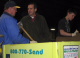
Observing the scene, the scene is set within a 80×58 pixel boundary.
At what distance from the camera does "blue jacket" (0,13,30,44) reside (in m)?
3.66

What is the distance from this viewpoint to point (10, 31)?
368 cm

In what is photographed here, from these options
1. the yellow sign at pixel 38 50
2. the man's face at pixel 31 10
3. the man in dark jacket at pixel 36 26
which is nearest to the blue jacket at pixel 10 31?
the yellow sign at pixel 38 50

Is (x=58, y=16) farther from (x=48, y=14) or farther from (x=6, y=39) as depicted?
(x=6, y=39)

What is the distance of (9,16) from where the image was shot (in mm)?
3863

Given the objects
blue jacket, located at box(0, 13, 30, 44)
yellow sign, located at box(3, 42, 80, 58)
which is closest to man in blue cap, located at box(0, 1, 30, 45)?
→ blue jacket, located at box(0, 13, 30, 44)

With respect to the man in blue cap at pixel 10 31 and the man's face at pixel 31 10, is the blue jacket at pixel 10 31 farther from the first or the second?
the man's face at pixel 31 10

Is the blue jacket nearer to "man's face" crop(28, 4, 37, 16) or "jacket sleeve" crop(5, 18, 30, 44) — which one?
"jacket sleeve" crop(5, 18, 30, 44)

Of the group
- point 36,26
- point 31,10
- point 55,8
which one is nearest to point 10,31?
point 36,26

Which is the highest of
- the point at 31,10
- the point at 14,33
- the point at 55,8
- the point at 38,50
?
the point at 55,8

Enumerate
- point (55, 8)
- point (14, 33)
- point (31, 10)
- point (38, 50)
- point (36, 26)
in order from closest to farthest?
1. point (38, 50)
2. point (14, 33)
3. point (36, 26)
4. point (31, 10)
5. point (55, 8)

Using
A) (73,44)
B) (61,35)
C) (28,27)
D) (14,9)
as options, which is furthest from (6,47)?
(61,35)

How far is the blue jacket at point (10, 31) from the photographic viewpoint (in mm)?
3660

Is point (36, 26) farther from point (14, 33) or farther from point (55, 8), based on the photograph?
point (55, 8)

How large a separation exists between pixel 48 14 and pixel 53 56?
38.5 ft
